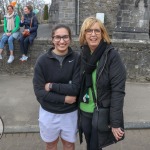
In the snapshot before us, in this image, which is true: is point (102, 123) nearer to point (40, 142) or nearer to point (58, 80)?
point (58, 80)

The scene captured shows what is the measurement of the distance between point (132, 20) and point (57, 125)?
36.5ft

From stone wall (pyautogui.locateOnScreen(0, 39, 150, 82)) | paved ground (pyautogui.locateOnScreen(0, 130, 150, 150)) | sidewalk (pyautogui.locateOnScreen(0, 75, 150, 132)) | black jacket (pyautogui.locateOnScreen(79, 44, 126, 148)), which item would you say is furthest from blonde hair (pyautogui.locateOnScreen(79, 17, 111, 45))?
stone wall (pyautogui.locateOnScreen(0, 39, 150, 82))

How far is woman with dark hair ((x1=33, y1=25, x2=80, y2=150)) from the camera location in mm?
2824

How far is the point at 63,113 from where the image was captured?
295cm

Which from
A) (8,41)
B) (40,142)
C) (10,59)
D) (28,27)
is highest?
(28,27)

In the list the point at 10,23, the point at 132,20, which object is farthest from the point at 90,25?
the point at 132,20

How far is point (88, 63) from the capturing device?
8.86 ft

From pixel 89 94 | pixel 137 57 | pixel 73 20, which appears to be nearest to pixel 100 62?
pixel 89 94

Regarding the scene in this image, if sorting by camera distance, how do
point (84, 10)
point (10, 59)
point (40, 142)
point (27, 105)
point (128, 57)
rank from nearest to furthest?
point (40, 142)
point (27, 105)
point (128, 57)
point (10, 59)
point (84, 10)

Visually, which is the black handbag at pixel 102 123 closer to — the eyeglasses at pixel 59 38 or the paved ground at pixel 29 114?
the eyeglasses at pixel 59 38

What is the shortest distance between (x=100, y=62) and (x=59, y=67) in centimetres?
46

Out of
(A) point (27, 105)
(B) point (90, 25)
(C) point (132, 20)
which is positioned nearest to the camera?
(B) point (90, 25)

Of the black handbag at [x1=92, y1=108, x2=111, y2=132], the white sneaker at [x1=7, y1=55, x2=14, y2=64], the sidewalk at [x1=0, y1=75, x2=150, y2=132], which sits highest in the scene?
the white sneaker at [x1=7, y1=55, x2=14, y2=64]

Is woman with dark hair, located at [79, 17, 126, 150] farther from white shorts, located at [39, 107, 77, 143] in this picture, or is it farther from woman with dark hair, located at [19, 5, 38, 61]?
woman with dark hair, located at [19, 5, 38, 61]
